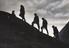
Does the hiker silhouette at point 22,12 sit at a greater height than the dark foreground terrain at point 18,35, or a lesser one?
greater

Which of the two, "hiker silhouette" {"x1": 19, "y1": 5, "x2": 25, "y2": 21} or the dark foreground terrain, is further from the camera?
"hiker silhouette" {"x1": 19, "y1": 5, "x2": 25, "y2": 21}

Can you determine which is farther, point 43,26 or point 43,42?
point 43,26

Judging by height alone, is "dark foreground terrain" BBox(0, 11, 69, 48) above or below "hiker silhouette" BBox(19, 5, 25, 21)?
below

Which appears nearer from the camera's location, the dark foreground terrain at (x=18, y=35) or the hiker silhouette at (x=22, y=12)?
the dark foreground terrain at (x=18, y=35)

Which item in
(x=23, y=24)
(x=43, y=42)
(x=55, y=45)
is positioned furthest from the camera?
(x=55, y=45)

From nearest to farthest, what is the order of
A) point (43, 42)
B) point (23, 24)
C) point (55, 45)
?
point (23, 24)
point (43, 42)
point (55, 45)

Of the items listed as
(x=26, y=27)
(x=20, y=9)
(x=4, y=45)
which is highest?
(x=20, y=9)

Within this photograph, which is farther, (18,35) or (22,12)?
(22,12)

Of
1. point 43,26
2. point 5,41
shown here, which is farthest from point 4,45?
point 43,26

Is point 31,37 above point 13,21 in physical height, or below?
below

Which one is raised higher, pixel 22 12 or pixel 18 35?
pixel 22 12

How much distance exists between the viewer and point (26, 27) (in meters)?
15.1

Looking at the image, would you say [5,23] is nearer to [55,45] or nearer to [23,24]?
[23,24]

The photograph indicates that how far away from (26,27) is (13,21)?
1.18 m
